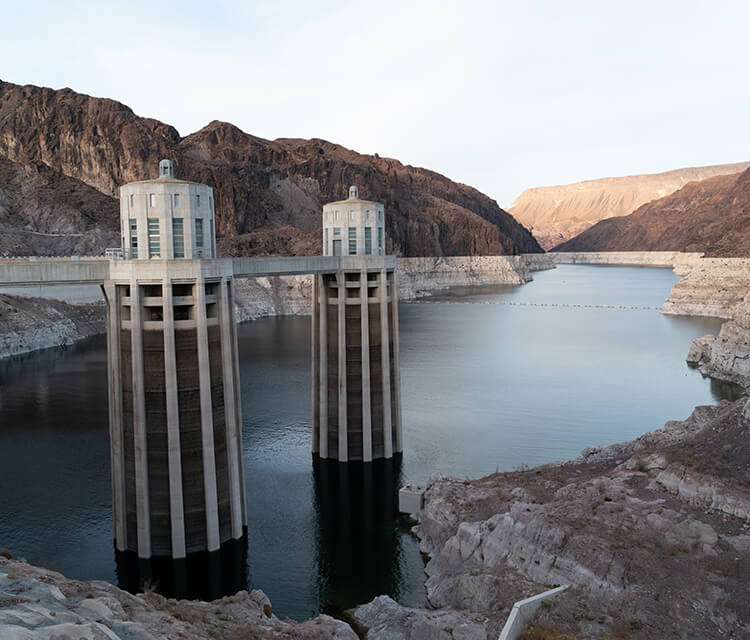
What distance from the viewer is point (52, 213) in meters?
147

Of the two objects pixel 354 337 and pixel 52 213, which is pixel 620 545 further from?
pixel 52 213

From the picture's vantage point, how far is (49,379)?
208 feet

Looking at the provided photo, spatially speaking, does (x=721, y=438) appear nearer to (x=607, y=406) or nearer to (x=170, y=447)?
(x=170, y=447)

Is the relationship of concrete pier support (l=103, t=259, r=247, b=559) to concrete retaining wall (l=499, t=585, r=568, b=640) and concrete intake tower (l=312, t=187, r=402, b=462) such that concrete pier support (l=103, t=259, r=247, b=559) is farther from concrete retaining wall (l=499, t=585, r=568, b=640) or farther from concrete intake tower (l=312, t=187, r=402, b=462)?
concrete retaining wall (l=499, t=585, r=568, b=640)

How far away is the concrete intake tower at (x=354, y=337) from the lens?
120 ft

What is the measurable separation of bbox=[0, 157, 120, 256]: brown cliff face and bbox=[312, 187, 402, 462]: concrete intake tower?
110 metres

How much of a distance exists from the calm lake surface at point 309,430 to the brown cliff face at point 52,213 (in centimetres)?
5783

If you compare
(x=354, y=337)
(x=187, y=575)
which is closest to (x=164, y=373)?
(x=187, y=575)

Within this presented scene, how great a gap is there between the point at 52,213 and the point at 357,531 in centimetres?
13747

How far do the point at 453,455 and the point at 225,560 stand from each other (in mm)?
17092

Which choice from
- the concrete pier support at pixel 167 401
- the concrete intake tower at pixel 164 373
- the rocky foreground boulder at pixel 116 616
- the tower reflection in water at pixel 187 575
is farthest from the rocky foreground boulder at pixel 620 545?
the concrete intake tower at pixel 164 373

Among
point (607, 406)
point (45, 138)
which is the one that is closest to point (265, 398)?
point (607, 406)

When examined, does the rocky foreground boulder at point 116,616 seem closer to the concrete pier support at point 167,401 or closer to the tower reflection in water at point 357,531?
the tower reflection in water at point 357,531

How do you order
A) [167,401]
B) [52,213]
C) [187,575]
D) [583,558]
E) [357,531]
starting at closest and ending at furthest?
[583,558], [167,401], [187,575], [357,531], [52,213]
